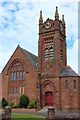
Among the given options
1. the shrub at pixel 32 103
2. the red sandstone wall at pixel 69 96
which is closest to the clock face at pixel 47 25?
the red sandstone wall at pixel 69 96

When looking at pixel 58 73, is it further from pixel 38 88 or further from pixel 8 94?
pixel 8 94

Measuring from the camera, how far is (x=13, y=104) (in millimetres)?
40250

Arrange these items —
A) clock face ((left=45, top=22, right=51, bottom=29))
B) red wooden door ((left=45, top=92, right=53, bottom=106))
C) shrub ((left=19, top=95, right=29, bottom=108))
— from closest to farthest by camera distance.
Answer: shrub ((left=19, top=95, right=29, bottom=108)) < red wooden door ((left=45, top=92, right=53, bottom=106)) < clock face ((left=45, top=22, right=51, bottom=29))

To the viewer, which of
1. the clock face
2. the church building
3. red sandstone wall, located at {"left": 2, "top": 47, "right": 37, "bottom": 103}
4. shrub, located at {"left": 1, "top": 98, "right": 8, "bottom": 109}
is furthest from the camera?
the clock face

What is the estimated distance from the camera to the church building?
3641cm

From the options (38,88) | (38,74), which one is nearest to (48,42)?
(38,74)

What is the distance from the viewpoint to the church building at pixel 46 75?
3641 cm

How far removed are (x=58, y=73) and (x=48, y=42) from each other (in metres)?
7.47

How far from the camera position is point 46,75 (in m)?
38.7

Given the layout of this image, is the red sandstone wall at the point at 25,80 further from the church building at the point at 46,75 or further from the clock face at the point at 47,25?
the clock face at the point at 47,25

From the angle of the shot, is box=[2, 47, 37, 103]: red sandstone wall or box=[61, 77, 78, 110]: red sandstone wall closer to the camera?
box=[61, 77, 78, 110]: red sandstone wall

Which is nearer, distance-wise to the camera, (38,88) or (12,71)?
(38,88)

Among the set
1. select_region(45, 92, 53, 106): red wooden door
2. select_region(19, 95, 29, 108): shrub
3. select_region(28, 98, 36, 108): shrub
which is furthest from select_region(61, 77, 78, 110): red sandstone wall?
select_region(19, 95, 29, 108): shrub

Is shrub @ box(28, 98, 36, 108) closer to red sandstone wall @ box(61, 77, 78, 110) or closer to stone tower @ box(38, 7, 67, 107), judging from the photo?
stone tower @ box(38, 7, 67, 107)
